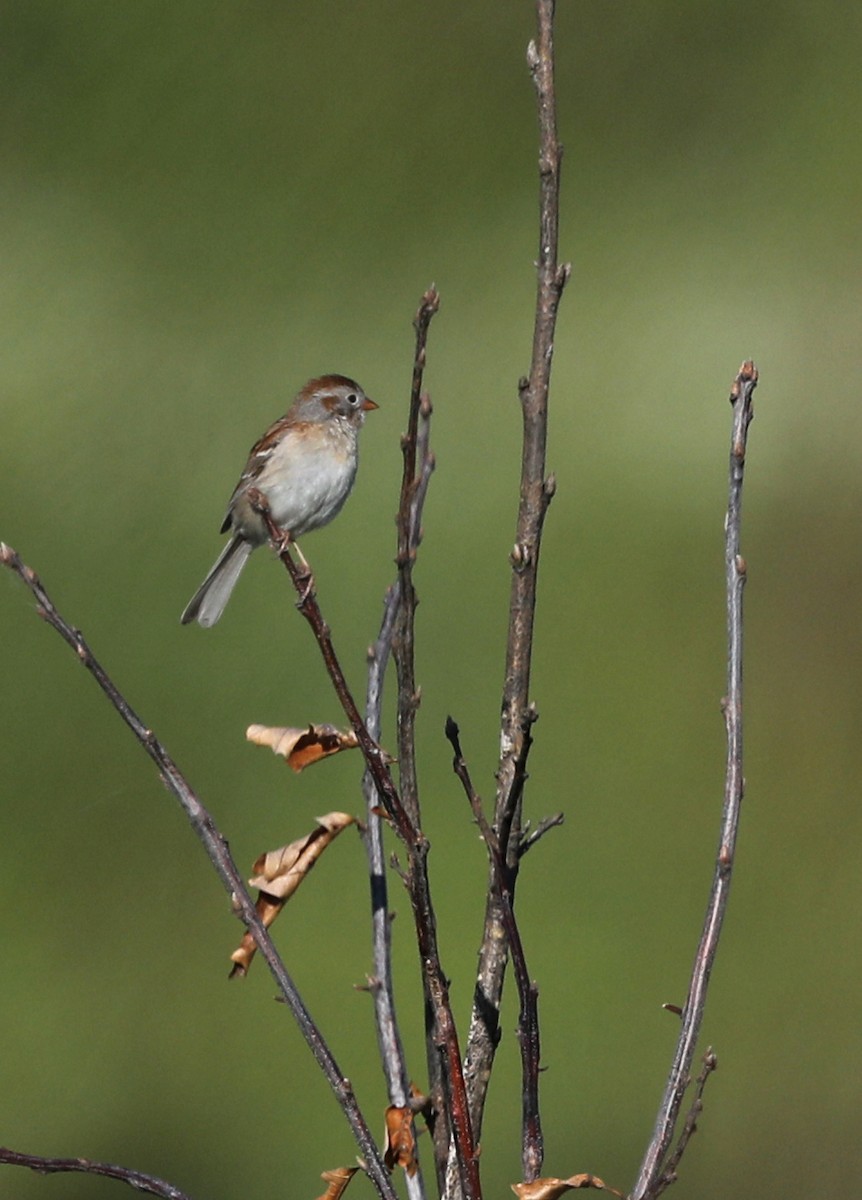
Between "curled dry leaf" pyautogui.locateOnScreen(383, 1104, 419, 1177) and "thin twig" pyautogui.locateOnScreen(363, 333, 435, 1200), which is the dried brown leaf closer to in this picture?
"thin twig" pyautogui.locateOnScreen(363, 333, 435, 1200)

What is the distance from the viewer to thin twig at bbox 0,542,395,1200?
0.80 meters

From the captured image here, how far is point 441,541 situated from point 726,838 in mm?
2081

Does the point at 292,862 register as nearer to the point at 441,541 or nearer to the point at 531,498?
the point at 531,498

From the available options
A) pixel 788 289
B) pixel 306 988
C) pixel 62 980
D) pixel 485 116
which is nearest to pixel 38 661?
pixel 62 980

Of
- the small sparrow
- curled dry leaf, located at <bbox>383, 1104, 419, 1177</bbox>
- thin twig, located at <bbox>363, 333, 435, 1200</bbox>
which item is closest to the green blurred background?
the small sparrow

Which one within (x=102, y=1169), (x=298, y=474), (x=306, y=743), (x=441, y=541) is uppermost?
(x=441, y=541)

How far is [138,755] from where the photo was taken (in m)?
2.62

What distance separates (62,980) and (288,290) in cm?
145

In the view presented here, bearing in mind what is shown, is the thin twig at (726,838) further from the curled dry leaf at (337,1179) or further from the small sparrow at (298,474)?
the small sparrow at (298,474)

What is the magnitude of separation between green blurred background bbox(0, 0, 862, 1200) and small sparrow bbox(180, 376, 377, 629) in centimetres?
56

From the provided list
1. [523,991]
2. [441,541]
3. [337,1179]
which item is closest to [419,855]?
[523,991]

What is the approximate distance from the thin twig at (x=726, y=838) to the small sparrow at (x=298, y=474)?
0.96 metres

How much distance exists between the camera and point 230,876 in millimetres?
835

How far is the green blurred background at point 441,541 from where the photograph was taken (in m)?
2.31
